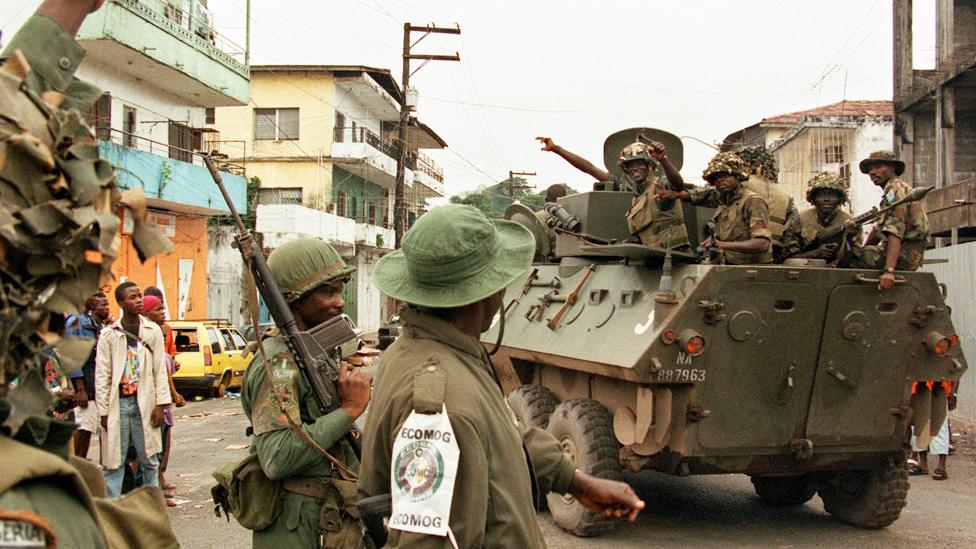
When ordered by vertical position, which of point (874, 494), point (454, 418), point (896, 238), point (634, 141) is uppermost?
point (634, 141)

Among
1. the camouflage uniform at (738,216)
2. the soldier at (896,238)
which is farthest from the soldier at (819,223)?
the camouflage uniform at (738,216)

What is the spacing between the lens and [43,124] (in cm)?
146

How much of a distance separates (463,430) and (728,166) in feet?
17.6

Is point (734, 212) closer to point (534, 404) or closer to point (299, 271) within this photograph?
point (534, 404)

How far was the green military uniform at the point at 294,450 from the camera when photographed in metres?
3.17

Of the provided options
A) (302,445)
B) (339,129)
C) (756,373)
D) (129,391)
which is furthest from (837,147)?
(302,445)

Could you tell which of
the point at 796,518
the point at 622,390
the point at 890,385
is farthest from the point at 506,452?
the point at 796,518

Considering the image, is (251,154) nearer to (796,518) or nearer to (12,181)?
(796,518)

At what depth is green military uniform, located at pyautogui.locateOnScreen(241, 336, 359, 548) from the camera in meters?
3.17

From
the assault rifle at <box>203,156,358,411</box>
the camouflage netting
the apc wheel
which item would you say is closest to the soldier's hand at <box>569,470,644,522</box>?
the assault rifle at <box>203,156,358,411</box>

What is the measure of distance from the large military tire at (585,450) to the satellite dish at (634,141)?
2.79 m

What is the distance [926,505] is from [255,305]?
6.68 m

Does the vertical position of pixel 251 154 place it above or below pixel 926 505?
above

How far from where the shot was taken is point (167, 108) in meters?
22.1
